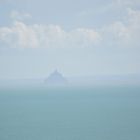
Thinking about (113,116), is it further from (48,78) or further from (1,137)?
(48,78)

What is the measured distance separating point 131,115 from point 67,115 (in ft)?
23.7

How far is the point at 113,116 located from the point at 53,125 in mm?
8150

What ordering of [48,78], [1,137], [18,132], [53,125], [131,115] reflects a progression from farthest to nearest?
[48,78] → [131,115] → [53,125] → [18,132] → [1,137]

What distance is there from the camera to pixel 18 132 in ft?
96.3

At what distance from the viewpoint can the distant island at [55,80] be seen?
5482 inches

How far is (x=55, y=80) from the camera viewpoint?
142 m

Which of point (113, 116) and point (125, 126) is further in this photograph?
point (113, 116)

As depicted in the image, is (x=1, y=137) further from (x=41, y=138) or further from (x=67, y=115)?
(x=67, y=115)

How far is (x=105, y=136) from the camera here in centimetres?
2680

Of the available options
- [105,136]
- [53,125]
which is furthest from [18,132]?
[105,136]

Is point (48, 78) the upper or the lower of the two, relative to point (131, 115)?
upper

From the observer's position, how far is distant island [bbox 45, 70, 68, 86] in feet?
457

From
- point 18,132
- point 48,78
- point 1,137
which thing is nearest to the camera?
point 1,137

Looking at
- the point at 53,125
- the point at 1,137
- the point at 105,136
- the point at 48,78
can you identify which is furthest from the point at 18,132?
the point at 48,78
